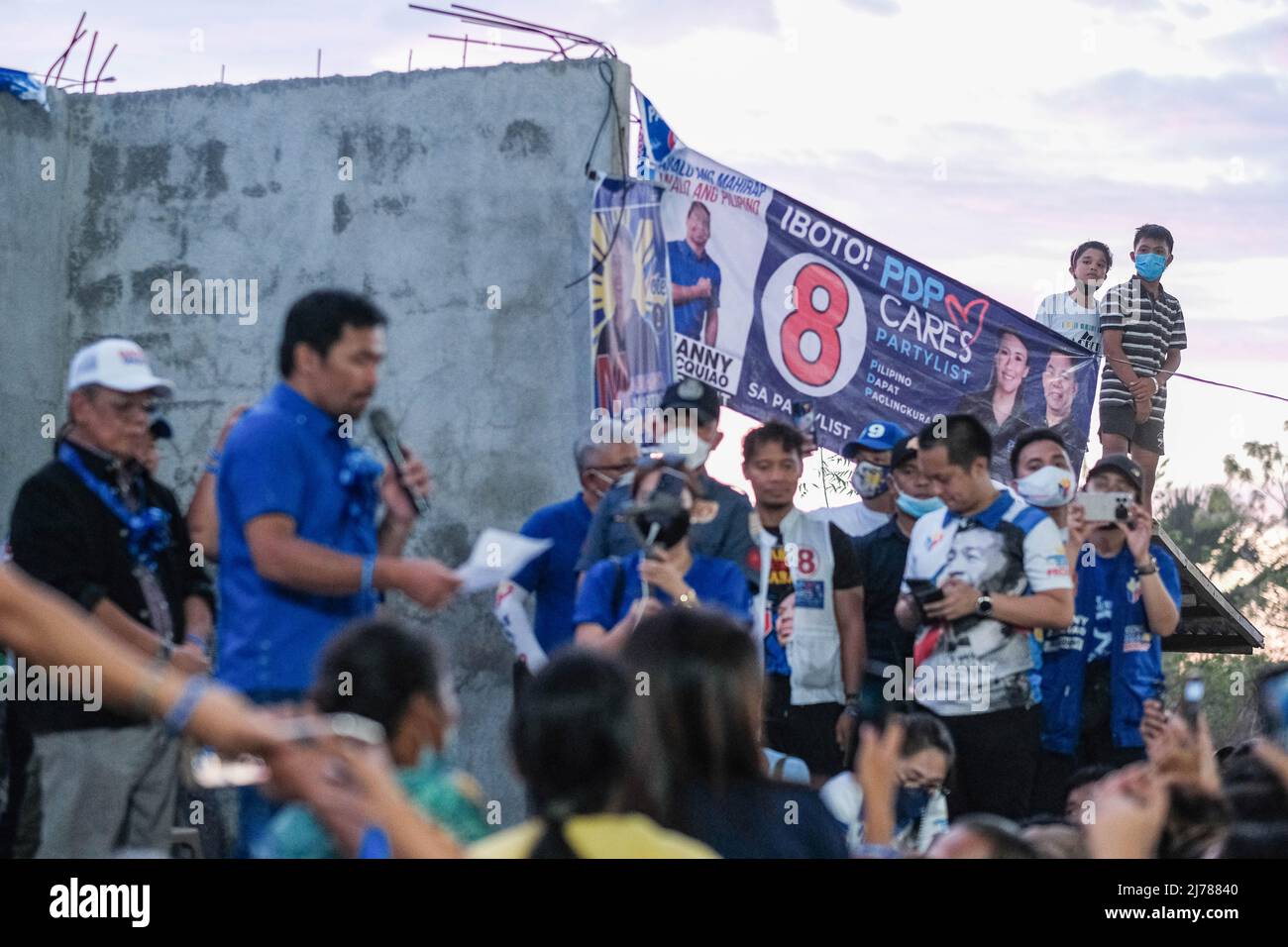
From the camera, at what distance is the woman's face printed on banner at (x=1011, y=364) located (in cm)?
895

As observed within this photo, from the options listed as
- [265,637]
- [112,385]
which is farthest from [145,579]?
[265,637]

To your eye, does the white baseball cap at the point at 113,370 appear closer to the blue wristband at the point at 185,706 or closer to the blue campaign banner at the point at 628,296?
the blue campaign banner at the point at 628,296

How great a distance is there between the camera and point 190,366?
869 cm

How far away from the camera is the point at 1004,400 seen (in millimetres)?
8969

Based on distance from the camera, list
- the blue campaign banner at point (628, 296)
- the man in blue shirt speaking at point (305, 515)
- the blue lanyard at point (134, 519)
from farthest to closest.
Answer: the blue campaign banner at point (628, 296) < the blue lanyard at point (134, 519) < the man in blue shirt speaking at point (305, 515)

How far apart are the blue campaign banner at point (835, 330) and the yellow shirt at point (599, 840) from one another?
17.1ft

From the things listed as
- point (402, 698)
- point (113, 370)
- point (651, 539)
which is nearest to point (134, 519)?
point (113, 370)

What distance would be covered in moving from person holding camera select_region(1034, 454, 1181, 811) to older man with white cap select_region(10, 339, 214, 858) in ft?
10.7

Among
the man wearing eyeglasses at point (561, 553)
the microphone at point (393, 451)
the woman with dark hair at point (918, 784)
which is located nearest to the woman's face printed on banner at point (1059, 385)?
the man wearing eyeglasses at point (561, 553)

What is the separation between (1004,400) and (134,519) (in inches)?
183

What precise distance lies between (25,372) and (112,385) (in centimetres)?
309

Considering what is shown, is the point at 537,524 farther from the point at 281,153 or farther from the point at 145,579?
the point at 281,153

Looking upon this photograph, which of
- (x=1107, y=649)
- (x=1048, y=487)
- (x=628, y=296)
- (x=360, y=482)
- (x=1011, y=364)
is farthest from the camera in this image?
(x=1011, y=364)

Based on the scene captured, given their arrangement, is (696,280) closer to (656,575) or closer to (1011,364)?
(1011,364)
